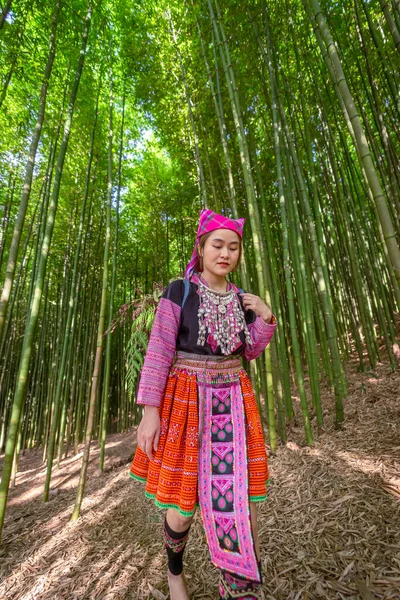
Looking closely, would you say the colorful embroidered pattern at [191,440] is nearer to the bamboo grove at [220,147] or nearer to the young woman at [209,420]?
the young woman at [209,420]

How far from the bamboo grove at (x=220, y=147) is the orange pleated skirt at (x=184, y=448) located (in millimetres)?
761

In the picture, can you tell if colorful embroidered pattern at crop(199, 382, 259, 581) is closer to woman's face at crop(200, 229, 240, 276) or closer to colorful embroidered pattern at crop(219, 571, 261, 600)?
colorful embroidered pattern at crop(219, 571, 261, 600)

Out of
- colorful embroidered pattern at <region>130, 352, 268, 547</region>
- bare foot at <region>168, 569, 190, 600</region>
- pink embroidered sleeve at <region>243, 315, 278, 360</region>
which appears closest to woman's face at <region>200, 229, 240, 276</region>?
pink embroidered sleeve at <region>243, 315, 278, 360</region>

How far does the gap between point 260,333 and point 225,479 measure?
548 mm

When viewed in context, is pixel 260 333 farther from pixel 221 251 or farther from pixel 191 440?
pixel 191 440

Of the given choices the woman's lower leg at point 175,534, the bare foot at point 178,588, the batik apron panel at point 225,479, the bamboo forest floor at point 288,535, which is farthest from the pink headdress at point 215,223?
the bamboo forest floor at point 288,535

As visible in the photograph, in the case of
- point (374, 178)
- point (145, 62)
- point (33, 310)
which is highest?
point (145, 62)

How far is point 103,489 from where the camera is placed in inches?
116

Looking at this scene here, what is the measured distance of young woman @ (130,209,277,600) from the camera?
0.94 meters

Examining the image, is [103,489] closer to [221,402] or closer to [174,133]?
[221,402]

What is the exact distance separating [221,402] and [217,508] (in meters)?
0.34

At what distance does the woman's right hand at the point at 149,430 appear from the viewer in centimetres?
97

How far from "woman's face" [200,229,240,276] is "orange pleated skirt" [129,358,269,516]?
0.39m

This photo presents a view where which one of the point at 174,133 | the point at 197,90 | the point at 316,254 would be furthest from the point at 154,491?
the point at 174,133
